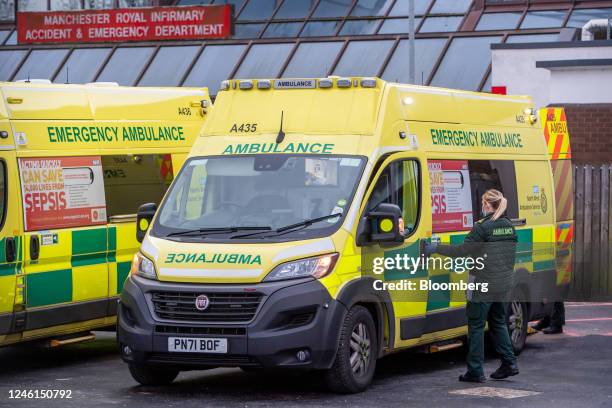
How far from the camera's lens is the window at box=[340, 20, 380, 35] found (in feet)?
98.1

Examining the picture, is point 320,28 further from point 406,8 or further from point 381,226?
point 381,226

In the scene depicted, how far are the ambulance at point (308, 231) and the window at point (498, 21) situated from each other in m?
16.3

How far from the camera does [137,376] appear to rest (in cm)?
1054

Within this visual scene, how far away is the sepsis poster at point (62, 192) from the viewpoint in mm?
11500

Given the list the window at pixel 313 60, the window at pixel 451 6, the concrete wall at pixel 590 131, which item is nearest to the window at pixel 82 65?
the window at pixel 313 60

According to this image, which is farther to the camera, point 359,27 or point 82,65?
point 82,65

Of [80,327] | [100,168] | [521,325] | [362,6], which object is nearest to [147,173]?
[100,168]

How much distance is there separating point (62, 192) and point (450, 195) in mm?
3455

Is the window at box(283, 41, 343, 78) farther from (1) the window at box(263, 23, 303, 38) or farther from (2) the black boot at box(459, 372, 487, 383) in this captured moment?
(2) the black boot at box(459, 372, 487, 383)

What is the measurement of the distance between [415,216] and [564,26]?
679 inches

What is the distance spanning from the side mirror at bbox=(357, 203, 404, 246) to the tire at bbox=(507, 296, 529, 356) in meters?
2.83

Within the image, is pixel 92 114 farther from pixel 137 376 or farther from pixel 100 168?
pixel 137 376

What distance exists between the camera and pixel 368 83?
10922 millimetres

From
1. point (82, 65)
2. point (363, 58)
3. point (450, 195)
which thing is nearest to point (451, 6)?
point (363, 58)
